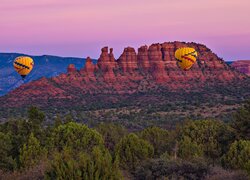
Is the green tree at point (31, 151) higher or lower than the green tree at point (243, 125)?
lower

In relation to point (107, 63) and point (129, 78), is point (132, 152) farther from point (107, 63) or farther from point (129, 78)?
point (107, 63)

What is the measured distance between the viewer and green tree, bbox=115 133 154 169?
1506 inches

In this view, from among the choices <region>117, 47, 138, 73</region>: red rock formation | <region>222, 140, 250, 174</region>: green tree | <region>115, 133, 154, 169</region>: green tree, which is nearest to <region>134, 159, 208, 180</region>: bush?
<region>222, 140, 250, 174</region>: green tree

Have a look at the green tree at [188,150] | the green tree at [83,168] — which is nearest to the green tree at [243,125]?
the green tree at [188,150]

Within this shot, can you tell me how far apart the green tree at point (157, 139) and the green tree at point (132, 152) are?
12.1 feet

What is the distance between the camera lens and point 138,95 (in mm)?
131000

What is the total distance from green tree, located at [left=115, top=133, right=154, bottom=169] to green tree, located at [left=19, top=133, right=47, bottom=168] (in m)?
5.63

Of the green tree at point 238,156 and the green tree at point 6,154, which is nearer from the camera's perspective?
the green tree at point 238,156

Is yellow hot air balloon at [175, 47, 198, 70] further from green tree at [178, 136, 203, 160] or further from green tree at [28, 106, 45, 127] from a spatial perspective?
green tree at [178, 136, 203, 160]

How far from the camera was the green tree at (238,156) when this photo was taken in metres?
33.5

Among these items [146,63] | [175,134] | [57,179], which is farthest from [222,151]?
[146,63]

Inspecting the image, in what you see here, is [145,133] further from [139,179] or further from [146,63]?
[146,63]

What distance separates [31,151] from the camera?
124 ft

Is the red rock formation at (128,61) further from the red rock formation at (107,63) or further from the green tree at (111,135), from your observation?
the green tree at (111,135)
